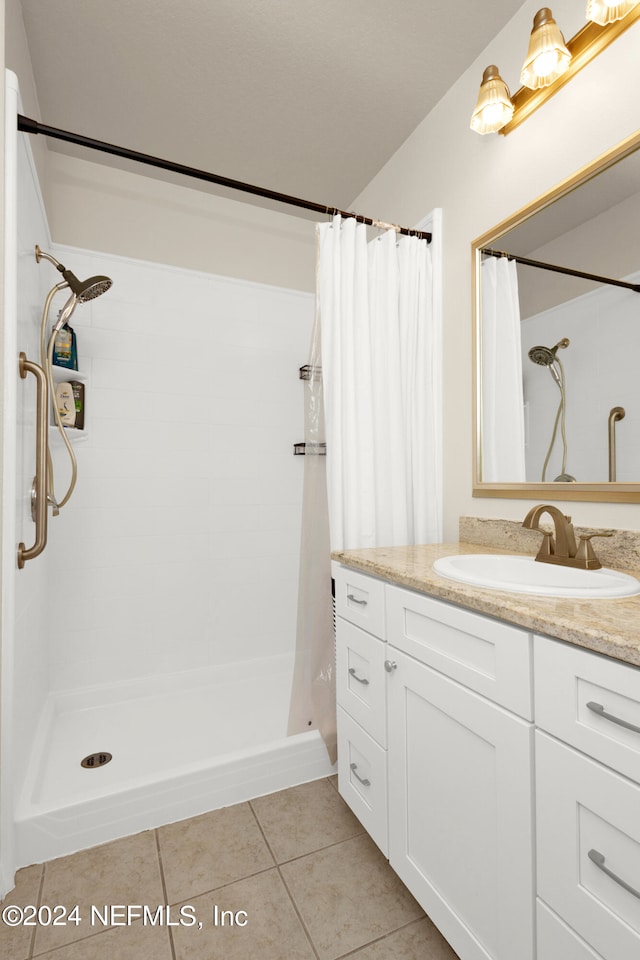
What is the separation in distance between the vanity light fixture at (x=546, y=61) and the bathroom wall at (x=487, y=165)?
Answer: 0.03 meters

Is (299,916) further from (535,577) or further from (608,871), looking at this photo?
(535,577)

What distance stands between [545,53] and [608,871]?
A: 185 cm

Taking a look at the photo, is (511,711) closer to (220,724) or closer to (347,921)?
(347,921)

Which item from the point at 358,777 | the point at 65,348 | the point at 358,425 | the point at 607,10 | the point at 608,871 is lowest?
the point at 358,777

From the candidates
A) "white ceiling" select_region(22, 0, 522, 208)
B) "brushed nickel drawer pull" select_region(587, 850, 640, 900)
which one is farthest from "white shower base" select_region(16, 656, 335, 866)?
"white ceiling" select_region(22, 0, 522, 208)

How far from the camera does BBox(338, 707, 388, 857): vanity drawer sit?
49.7 inches

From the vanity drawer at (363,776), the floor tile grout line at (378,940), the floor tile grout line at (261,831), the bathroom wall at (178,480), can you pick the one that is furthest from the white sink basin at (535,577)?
the bathroom wall at (178,480)

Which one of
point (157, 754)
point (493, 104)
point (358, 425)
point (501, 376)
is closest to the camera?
point (493, 104)

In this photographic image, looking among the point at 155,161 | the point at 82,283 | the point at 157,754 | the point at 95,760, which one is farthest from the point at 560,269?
the point at 95,760

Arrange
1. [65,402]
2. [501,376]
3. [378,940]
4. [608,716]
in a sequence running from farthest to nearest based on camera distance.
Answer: [65,402], [501,376], [378,940], [608,716]

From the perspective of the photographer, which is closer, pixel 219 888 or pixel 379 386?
pixel 219 888

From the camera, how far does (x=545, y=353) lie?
1422 mm

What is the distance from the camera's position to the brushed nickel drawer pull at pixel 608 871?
650 mm

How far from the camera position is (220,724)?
2.06 m
